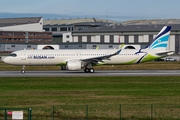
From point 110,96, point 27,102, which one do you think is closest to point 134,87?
point 110,96

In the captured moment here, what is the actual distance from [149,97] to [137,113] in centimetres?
936

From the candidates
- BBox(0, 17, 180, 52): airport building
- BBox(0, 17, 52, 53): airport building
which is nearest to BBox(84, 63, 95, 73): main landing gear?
BBox(0, 17, 180, 52): airport building

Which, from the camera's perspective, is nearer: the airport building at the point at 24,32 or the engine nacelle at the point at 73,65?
the engine nacelle at the point at 73,65

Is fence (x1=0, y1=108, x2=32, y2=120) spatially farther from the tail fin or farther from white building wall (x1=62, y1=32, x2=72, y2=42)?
white building wall (x1=62, y1=32, x2=72, y2=42)

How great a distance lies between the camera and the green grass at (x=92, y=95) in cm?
2891

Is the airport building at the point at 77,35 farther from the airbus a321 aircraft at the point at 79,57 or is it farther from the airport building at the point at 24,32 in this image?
the airbus a321 aircraft at the point at 79,57

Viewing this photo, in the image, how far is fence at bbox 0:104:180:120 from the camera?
1085 inches

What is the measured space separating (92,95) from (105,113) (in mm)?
10716

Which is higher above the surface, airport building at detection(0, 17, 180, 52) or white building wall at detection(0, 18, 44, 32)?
white building wall at detection(0, 18, 44, 32)

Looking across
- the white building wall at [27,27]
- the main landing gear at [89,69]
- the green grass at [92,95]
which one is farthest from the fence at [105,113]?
the white building wall at [27,27]

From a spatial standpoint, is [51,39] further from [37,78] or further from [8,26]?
[37,78]

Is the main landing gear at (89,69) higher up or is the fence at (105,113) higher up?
the main landing gear at (89,69)

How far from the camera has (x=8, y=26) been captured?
164750 millimetres

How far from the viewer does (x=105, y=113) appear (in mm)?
28438
